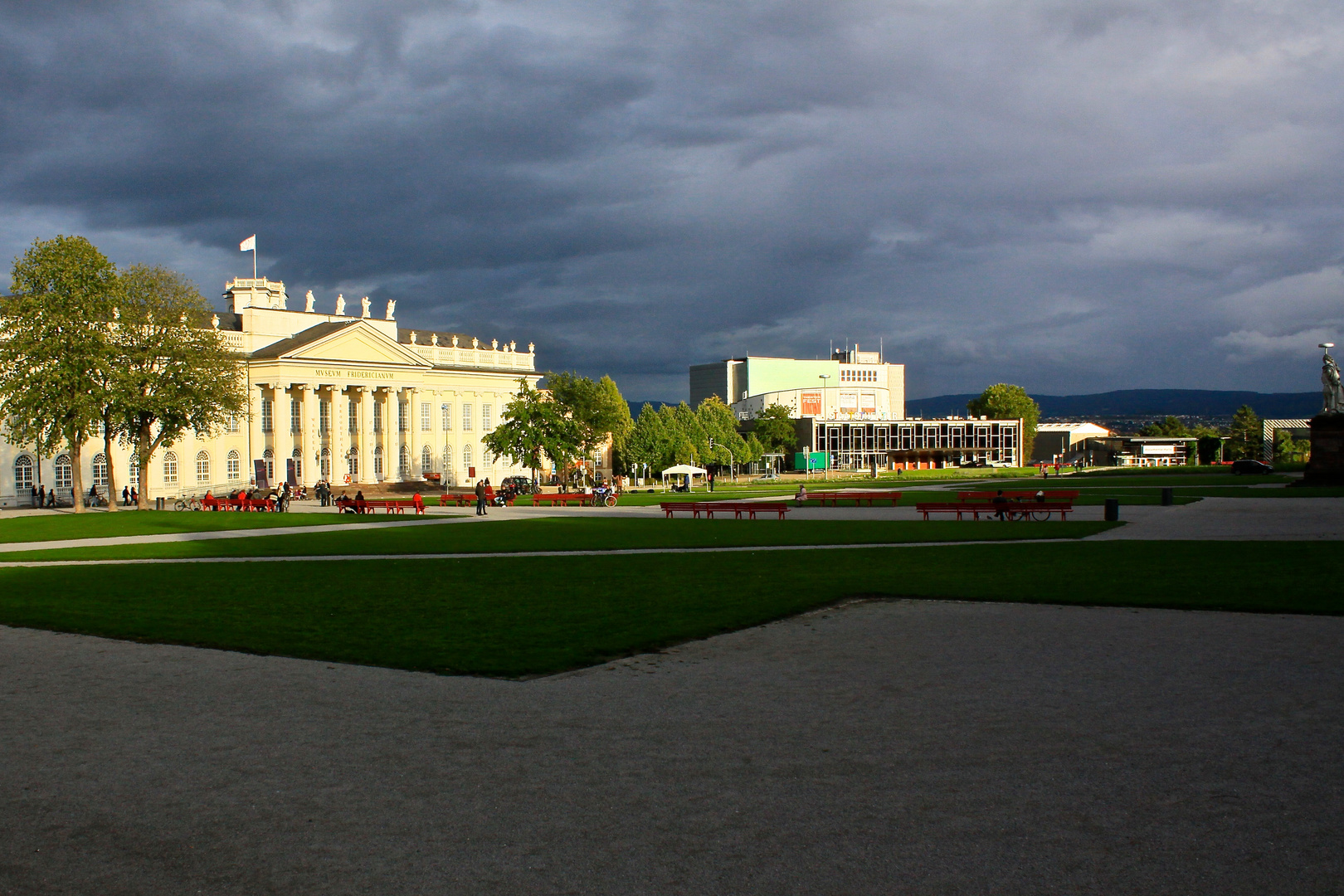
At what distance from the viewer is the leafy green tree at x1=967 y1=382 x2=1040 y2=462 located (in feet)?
581

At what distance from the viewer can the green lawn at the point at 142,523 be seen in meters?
39.2

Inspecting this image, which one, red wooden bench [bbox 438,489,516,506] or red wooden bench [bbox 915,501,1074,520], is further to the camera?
red wooden bench [bbox 438,489,516,506]

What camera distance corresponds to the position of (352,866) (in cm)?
659

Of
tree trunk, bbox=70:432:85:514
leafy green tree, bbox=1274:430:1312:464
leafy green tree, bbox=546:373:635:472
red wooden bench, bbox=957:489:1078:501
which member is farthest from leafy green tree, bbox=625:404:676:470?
leafy green tree, bbox=1274:430:1312:464

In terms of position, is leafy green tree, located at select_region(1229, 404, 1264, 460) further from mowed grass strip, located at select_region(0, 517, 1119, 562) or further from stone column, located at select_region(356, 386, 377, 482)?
mowed grass strip, located at select_region(0, 517, 1119, 562)

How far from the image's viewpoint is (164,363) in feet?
199

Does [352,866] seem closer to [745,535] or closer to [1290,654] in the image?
[1290,654]

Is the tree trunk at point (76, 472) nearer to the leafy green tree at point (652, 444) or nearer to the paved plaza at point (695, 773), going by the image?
the paved plaza at point (695, 773)

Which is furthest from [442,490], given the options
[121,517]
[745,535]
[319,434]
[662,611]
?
[662,611]

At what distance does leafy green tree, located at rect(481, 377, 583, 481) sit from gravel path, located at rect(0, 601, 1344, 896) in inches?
2764

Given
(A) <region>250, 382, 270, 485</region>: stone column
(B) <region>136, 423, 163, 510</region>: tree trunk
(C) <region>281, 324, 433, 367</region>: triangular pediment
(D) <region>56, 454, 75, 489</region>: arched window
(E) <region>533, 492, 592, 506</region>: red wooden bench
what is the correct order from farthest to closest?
(C) <region>281, 324, 433, 367</region>: triangular pediment < (A) <region>250, 382, 270, 485</region>: stone column < (D) <region>56, 454, 75, 489</region>: arched window < (B) <region>136, 423, 163, 510</region>: tree trunk < (E) <region>533, 492, 592, 506</region>: red wooden bench

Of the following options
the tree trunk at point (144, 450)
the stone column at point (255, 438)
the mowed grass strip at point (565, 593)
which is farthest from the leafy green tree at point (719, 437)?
the mowed grass strip at point (565, 593)

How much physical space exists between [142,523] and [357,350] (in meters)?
49.7

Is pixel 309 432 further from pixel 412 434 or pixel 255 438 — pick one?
pixel 412 434
